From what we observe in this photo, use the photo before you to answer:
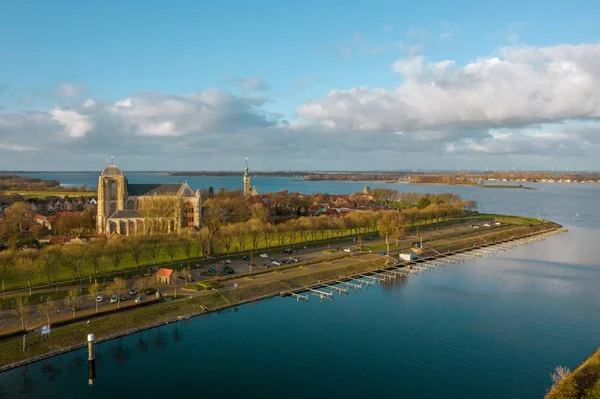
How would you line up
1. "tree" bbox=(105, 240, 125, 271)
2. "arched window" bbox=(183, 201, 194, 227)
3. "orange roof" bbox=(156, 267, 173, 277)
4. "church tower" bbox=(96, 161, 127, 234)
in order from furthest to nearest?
"arched window" bbox=(183, 201, 194, 227)
"church tower" bbox=(96, 161, 127, 234)
"tree" bbox=(105, 240, 125, 271)
"orange roof" bbox=(156, 267, 173, 277)

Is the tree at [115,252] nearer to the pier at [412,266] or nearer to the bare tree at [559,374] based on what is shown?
the pier at [412,266]

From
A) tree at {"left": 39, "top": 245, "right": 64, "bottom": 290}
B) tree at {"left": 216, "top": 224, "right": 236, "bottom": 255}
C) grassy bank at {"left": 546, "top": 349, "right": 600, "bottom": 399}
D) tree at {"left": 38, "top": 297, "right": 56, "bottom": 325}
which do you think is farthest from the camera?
tree at {"left": 216, "top": 224, "right": 236, "bottom": 255}

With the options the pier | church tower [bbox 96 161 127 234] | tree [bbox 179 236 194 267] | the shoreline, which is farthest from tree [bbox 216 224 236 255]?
church tower [bbox 96 161 127 234]

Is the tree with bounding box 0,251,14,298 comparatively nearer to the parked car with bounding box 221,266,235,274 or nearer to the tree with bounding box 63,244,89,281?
the tree with bounding box 63,244,89,281

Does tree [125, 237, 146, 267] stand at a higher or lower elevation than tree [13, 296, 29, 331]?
higher

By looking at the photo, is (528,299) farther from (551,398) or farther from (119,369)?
(119,369)

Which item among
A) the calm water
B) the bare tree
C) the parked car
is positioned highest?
the parked car

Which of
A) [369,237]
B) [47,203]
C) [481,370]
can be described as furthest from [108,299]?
[47,203]

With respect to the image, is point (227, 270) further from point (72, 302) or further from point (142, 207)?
point (142, 207)
